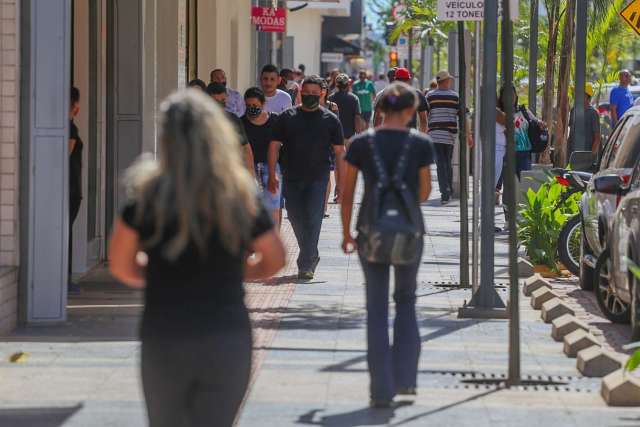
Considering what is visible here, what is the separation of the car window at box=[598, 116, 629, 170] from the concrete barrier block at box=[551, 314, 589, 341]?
2.61 metres

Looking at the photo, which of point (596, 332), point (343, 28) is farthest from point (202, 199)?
point (343, 28)

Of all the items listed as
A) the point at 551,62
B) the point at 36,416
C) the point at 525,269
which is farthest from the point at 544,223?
the point at 551,62

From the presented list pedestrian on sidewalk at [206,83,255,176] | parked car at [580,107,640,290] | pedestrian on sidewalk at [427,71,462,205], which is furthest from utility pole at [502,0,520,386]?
pedestrian on sidewalk at [427,71,462,205]

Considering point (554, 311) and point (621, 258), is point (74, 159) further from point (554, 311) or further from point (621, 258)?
point (621, 258)

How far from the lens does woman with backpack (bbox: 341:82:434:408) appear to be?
7.53 meters

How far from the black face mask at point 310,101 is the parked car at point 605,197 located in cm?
241

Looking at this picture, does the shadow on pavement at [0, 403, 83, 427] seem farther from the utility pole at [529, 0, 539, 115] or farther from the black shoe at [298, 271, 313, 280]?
the utility pole at [529, 0, 539, 115]

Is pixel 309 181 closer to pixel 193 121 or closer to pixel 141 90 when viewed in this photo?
pixel 141 90

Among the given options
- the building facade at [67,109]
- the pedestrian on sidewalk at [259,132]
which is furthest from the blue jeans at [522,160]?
the pedestrian on sidewalk at [259,132]

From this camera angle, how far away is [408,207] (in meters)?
7.53

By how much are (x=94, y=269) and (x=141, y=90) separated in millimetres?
1893

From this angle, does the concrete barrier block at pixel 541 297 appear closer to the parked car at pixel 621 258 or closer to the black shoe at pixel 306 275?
the parked car at pixel 621 258

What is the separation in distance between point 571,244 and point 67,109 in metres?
5.56

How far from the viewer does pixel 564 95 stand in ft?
75.3
